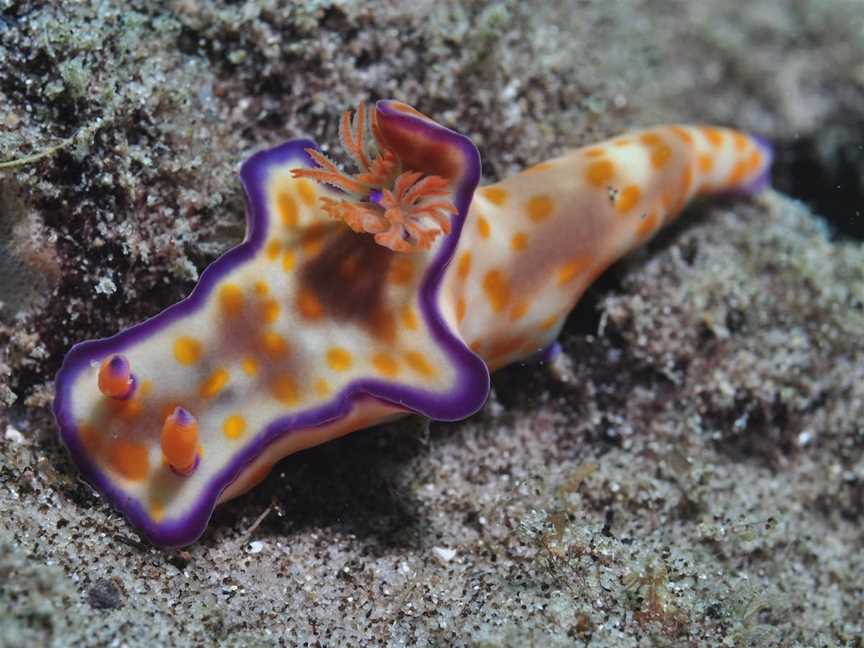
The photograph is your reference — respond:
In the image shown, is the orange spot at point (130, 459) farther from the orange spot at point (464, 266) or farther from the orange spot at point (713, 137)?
the orange spot at point (713, 137)

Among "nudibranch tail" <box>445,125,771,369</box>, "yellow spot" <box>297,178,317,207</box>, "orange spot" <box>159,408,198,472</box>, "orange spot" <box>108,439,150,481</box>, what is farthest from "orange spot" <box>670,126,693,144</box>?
"orange spot" <box>108,439,150,481</box>

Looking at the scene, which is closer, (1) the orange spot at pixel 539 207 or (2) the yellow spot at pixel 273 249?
(2) the yellow spot at pixel 273 249

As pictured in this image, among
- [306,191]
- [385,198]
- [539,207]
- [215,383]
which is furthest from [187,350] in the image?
[539,207]

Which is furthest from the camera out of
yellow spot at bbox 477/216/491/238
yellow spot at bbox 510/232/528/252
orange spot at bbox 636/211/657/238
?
orange spot at bbox 636/211/657/238

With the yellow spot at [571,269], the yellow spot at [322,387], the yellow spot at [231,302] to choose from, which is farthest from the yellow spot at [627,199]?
the yellow spot at [231,302]

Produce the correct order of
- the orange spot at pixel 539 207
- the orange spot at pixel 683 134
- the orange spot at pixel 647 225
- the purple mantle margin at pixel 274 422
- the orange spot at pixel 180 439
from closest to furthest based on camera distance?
the orange spot at pixel 180 439
the purple mantle margin at pixel 274 422
the orange spot at pixel 539 207
the orange spot at pixel 647 225
the orange spot at pixel 683 134

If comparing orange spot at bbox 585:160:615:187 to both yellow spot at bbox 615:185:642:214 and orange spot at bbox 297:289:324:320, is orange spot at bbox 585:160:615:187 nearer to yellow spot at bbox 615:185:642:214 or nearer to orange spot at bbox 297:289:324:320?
yellow spot at bbox 615:185:642:214
